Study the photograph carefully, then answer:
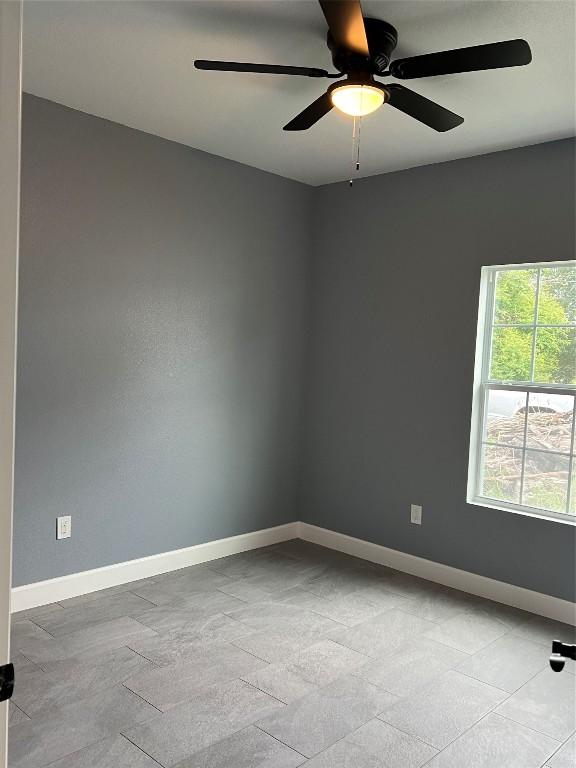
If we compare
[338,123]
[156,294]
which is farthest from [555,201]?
[156,294]

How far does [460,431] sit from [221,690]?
2.12 meters

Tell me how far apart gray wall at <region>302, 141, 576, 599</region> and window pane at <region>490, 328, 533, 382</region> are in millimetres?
149

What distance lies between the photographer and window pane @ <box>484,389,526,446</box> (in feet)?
12.8

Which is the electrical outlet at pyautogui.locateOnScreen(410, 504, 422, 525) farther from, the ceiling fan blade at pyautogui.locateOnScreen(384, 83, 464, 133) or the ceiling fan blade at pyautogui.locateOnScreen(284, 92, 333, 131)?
the ceiling fan blade at pyautogui.locateOnScreen(284, 92, 333, 131)

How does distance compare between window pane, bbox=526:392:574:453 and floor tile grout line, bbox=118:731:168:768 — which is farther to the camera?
window pane, bbox=526:392:574:453

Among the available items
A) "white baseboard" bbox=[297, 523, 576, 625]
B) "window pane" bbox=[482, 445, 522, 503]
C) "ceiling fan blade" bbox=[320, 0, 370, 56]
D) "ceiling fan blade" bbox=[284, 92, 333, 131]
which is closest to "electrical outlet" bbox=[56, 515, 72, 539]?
"white baseboard" bbox=[297, 523, 576, 625]

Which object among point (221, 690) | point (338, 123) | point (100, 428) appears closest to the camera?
point (221, 690)

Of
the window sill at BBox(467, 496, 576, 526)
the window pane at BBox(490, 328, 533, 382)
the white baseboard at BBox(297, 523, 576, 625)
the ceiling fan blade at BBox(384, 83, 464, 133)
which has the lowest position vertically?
the white baseboard at BBox(297, 523, 576, 625)

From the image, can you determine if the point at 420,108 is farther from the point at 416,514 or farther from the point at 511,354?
the point at 416,514

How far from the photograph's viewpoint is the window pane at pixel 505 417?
12.8 ft

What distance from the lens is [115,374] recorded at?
3766 millimetres

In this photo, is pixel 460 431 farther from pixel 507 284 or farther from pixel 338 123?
pixel 338 123

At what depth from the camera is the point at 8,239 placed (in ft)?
3.10

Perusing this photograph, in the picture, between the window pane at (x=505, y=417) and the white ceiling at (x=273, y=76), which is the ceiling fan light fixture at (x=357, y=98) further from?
the window pane at (x=505, y=417)
